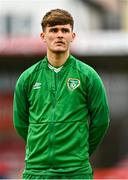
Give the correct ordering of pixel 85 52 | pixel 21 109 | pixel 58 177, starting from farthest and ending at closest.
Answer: pixel 85 52 < pixel 21 109 < pixel 58 177

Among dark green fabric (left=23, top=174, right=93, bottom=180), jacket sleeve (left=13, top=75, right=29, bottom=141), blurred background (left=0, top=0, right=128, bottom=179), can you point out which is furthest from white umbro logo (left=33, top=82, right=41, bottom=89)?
blurred background (left=0, top=0, right=128, bottom=179)

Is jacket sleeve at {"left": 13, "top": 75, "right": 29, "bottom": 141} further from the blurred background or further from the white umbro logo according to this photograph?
the blurred background

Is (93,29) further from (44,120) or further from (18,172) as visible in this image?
(44,120)

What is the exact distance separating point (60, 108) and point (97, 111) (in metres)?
0.24

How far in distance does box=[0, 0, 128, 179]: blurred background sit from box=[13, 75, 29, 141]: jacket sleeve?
1298 cm

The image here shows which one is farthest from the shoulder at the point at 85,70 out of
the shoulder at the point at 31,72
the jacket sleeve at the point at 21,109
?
the jacket sleeve at the point at 21,109

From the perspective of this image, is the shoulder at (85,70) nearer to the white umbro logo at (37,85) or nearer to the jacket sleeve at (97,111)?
the jacket sleeve at (97,111)

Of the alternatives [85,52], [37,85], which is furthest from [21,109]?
[85,52]

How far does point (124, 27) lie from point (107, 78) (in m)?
1.56

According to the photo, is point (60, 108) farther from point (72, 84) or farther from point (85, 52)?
point (85, 52)

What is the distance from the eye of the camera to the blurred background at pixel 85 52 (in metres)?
18.8

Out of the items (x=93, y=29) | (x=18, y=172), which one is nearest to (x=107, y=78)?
(x=93, y=29)

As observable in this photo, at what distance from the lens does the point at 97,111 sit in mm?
4953

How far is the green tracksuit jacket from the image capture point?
4.80 metres
